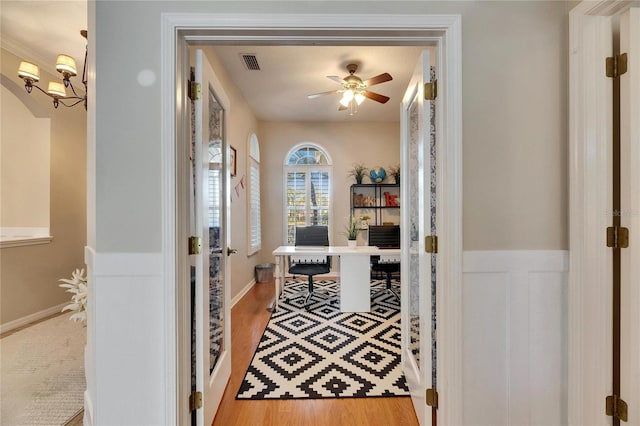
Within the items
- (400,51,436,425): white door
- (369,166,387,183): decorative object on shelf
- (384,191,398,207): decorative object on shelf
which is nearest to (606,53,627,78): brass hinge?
(400,51,436,425): white door

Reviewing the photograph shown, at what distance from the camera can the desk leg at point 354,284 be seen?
3414mm

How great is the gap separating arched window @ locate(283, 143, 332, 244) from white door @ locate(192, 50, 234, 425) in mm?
3530

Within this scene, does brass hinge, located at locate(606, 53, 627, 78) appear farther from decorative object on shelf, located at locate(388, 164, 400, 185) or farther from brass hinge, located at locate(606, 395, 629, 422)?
decorative object on shelf, located at locate(388, 164, 400, 185)

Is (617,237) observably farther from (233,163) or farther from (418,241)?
(233,163)

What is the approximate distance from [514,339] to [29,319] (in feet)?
14.6

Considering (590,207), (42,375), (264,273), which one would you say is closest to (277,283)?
(264,273)

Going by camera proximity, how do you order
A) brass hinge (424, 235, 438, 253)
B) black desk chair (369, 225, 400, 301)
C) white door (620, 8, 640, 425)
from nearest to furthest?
white door (620, 8, 640, 425), brass hinge (424, 235, 438, 253), black desk chair (369, 225, 400, 301)

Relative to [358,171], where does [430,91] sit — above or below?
below

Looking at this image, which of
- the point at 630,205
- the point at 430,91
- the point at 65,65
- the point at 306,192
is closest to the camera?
the point at 630,205

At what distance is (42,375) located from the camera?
213 cm

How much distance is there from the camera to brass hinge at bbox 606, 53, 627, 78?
1231 mm

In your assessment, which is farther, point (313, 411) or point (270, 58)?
point (270, 58)

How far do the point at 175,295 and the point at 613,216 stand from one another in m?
1.96

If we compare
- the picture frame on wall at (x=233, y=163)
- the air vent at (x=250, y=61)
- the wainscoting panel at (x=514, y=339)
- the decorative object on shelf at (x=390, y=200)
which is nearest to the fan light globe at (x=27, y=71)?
the air vent at (x=250, y=61)
